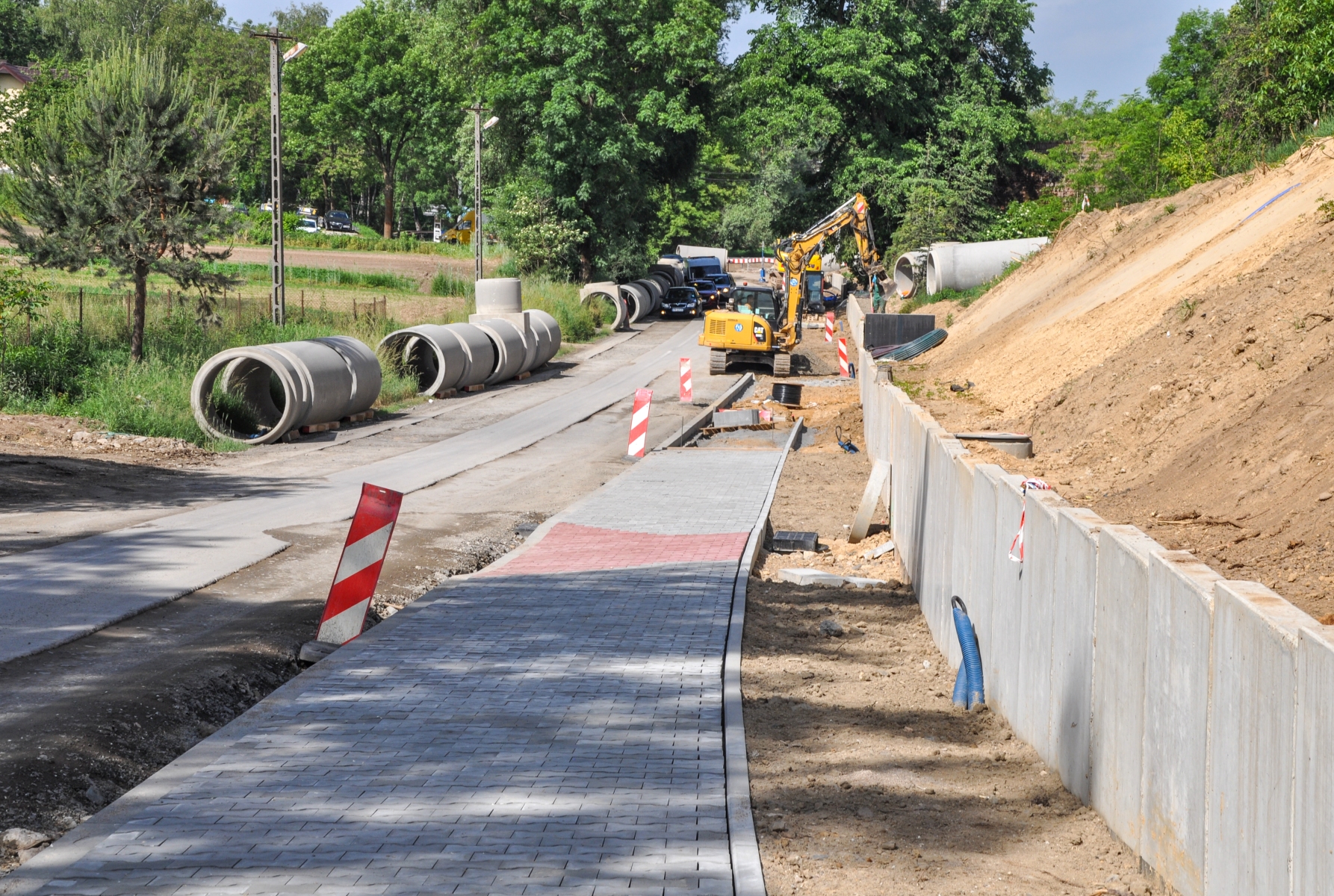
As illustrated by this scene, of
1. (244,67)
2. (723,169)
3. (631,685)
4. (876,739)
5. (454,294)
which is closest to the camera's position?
(876,739)

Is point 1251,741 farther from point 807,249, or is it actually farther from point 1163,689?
point 807,249

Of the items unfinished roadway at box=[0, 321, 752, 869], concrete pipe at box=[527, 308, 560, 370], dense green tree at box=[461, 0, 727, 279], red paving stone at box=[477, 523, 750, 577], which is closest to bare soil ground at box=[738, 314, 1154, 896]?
red paving stone at box=[477, 523, 750, 577]

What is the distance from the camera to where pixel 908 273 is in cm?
5144

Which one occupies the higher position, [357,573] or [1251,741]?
[1251,741]

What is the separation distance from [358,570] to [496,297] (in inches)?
1147

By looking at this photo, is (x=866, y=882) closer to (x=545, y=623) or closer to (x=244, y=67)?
(x=545, y=623)

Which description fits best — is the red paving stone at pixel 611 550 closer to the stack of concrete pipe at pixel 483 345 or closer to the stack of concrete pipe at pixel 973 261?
the stack of concrete pipe at pixel 483 345

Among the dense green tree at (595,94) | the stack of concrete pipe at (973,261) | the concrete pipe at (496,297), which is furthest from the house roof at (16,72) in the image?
the stack of concrete pipe at (973,261)

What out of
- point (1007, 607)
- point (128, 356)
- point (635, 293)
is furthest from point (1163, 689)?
point (635, 293)

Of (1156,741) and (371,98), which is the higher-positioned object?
(371,98)

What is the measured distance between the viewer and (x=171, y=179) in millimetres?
26922

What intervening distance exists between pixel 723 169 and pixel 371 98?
1238 inches

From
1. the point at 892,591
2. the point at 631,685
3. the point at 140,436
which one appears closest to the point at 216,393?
the point at 140,436

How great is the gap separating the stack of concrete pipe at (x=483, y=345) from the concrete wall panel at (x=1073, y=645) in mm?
25709
